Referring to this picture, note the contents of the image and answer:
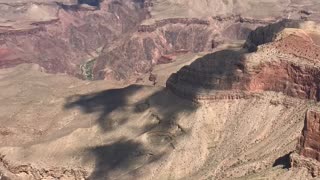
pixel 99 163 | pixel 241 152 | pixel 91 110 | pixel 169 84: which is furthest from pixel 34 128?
pixel 241 152

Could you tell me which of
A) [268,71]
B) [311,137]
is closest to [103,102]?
[268,71]

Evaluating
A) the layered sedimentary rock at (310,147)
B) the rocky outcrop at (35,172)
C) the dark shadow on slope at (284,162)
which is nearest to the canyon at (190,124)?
the rocky outcrop at (35,172)

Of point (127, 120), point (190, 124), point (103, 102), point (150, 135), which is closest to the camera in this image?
point (190, 124)

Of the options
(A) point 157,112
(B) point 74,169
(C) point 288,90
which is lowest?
(B) point 74,169

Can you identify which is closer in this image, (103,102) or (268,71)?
(268,71)

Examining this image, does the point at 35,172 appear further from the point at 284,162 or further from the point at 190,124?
the point at 284,162

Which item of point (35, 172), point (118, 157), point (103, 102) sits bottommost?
point (35, 172)

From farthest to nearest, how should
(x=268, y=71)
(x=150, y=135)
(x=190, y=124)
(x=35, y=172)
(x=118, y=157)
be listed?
(x=150, y=135) < (x=190, y=124) < (x=35, y=172) < (x=118, y=157) < (x=268, y=71)

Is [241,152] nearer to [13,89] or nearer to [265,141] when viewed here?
[265,141]
